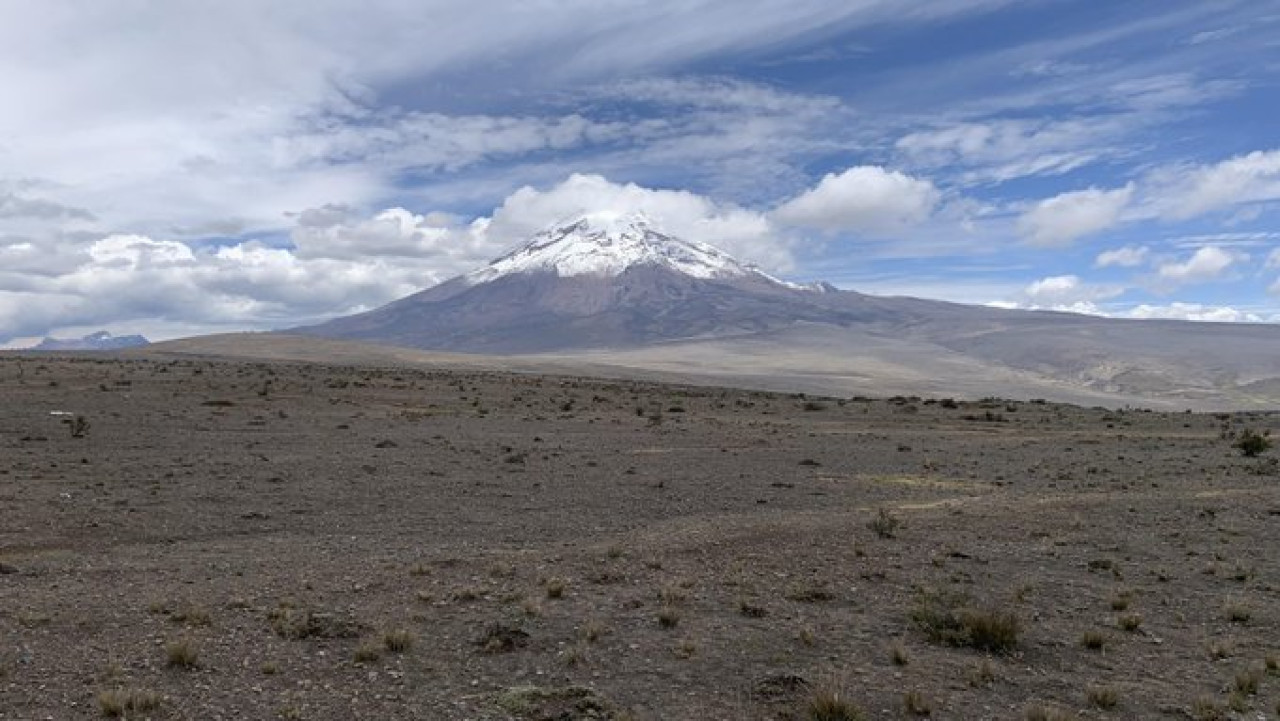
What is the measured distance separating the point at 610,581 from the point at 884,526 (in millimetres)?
5399

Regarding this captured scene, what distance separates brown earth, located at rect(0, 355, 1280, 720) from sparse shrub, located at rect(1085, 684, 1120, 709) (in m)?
0.04

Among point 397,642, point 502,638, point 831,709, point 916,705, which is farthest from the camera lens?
point 502,638

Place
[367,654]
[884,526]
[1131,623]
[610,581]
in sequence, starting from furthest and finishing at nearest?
[884,526], [610,581], [1131,623], [367,654]

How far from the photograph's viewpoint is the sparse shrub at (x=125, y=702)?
7336 millimetres

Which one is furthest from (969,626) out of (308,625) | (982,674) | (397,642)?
(308,625)

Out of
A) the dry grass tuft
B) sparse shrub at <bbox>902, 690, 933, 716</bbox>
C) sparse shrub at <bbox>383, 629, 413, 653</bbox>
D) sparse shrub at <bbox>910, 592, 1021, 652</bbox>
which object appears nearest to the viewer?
Answer: sparse shrub at <bbox>902, 690, 933, 716</bbox>

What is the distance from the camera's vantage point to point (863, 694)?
333 inches

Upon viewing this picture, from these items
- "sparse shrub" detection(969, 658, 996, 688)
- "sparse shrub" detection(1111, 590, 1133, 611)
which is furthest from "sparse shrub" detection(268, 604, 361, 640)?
"sparse shrub" detection(1111, 590, 1133, 611)

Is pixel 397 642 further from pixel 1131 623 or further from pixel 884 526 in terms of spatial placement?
pixel 884 526

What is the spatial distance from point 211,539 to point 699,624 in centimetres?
849

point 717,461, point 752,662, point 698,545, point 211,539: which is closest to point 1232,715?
point 752,662

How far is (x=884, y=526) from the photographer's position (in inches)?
603

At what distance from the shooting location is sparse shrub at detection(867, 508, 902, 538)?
49.8ft

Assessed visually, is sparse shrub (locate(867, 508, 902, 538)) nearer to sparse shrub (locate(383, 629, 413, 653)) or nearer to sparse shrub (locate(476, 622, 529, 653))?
sparse shrub (locate(476, 622, 529, 653))
